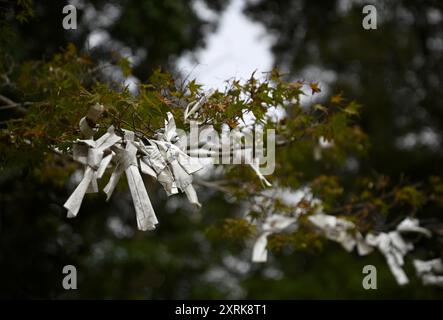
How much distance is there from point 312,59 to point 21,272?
→ 19.5ft

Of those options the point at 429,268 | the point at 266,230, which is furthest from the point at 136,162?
the point at 429,268

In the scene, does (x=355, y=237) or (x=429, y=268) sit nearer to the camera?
(x=355, y=237)

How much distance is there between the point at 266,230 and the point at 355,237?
2.22 feet

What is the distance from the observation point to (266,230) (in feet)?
14.3

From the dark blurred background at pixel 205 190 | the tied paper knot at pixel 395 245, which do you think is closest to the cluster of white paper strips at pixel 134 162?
the tied paper knot at pixel 395 245

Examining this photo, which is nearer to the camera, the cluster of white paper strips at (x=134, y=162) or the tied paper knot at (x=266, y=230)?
the cluster of white paper strips at (x=134, y=162)

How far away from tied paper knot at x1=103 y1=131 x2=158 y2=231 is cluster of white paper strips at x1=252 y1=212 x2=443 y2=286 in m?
1.44

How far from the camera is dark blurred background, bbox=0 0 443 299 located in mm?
6629

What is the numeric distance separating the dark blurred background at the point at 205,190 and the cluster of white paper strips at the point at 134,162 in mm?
2768

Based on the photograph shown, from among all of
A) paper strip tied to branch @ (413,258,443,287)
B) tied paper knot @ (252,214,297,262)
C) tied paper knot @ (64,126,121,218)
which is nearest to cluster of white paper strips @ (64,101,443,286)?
tied paper knot @ (64,126,121,218)

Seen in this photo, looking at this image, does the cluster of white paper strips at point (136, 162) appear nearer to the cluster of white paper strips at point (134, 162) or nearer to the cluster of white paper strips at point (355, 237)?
the cluster of white paper strips at point (134, 162)

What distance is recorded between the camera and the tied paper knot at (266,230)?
429 cm

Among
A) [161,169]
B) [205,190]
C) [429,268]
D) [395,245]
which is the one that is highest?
[205,190]

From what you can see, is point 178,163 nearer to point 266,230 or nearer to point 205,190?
point 266,230
